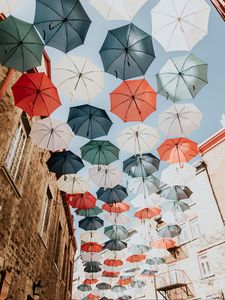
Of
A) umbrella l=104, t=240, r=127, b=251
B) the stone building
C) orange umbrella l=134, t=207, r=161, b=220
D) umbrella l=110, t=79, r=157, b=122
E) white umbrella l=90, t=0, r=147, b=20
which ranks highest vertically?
white umbrella l=90, t=0, r=147, b=20

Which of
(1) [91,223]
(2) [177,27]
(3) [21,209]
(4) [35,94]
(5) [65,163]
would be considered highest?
(2) [177,27]

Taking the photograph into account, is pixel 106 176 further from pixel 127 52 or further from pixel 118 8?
pixel 118 8

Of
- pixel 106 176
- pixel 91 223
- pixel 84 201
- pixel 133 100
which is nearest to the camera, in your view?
pixel 133 100

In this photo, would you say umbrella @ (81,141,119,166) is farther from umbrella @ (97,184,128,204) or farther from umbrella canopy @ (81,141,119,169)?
umbrella @ (97,184,128,204)

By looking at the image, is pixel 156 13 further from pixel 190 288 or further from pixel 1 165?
pixel 190 288

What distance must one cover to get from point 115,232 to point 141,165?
6.40 meters

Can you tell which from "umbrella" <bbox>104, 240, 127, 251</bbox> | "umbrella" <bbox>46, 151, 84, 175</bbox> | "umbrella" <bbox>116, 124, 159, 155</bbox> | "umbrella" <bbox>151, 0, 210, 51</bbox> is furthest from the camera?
"umbrella" <bbox>104, 240, 127, 251</bbox>

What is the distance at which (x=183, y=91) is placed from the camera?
7.56 m

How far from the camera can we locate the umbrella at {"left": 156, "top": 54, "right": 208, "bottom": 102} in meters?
7.17

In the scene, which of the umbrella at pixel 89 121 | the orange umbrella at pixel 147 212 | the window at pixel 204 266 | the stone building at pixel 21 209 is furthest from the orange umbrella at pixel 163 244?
the umbrella at pixel 89 121

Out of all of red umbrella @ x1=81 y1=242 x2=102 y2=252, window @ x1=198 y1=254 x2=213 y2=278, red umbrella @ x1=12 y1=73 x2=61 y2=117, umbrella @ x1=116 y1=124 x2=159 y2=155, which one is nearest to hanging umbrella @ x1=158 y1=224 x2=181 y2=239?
red umbrella @ x1=81 y1=242 x2=102 y2=252

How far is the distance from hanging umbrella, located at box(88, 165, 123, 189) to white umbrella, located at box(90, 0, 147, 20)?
5.63 metres

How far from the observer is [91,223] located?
1298 cm

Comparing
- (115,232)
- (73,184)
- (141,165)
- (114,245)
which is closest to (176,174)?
(141,165)
